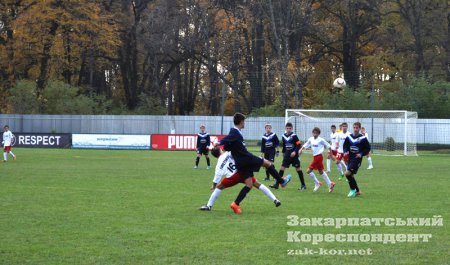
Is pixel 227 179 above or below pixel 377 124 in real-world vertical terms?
below

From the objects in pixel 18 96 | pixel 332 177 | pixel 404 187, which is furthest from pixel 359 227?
pixel 18 96

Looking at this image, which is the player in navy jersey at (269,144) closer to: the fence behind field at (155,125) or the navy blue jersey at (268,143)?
the navy blue jersey at (268,143)

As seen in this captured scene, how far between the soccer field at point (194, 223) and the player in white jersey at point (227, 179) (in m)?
0.28

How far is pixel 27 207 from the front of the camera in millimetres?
14664

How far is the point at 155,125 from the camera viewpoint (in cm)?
5047

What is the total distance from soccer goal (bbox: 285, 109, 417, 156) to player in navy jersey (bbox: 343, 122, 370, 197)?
2350 cm

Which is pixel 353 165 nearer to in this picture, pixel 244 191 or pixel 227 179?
pixel 244 191

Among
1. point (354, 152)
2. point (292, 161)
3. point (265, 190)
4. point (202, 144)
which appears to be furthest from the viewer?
point (202, 144)

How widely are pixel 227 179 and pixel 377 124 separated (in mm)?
31020

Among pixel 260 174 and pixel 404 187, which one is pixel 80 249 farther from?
pixel 260 174

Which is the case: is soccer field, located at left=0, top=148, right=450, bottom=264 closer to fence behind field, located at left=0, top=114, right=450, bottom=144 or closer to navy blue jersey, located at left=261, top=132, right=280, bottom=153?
navy blue jersey, located at left=261, top=132, right=280, bottom=153

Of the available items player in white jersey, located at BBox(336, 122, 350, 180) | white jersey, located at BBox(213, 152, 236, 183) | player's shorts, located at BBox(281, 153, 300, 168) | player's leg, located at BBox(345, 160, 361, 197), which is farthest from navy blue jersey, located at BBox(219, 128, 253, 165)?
player in white jersey, located at BBox(336, 122, 350, 180)

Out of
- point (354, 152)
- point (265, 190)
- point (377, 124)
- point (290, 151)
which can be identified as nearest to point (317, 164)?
point (290, 151)

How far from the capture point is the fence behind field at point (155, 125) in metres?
45.4
